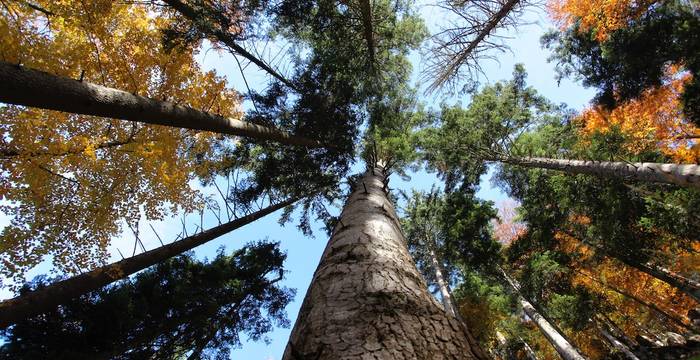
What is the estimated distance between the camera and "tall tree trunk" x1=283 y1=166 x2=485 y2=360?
1.28 metres

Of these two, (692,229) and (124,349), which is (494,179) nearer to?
(692,229)

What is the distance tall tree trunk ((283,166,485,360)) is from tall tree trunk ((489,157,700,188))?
22.8 ft

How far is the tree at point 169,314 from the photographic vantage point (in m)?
7.39

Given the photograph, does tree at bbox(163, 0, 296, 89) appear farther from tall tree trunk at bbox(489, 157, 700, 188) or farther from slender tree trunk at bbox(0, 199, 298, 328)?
tall tree trunk at bbox(489, 157, 700, 188)

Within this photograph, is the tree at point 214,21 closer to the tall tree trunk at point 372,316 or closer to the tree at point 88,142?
the tree at point 88,142

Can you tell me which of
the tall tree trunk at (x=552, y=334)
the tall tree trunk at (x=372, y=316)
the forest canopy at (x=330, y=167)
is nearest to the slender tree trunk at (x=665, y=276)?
the forest canopy at (x=330, y=167)

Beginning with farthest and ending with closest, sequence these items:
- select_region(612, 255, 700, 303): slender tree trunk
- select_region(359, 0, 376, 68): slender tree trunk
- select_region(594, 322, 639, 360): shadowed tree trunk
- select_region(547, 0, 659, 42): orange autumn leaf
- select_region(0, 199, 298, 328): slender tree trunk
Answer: select_region(594, 322, 639, 360): shadowed tree trunk < select_region(612, 255, 700, 303): slender tree trunk < select_region(547, 0, 659, 42): orange autumn leaf < select_region(359, 0, 376, 68): slender tree trunk < select_region(0, 199, 298, 328): slender tree trunk

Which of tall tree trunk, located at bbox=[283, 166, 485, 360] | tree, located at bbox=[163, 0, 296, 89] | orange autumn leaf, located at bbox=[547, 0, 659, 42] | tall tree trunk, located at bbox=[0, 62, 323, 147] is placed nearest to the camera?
tall tree trunk, located at bbox=[283, 166, 485, 360]

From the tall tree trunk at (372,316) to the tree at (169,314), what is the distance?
792 cm

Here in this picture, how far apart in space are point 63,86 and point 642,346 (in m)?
18.6

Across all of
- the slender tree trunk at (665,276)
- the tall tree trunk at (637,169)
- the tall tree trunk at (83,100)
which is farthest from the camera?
the slender tree trunk at (665,276)

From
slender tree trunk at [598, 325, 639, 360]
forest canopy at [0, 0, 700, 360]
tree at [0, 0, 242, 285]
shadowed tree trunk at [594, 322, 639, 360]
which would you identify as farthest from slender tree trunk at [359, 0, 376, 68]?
slender tree trunk at [598, 325, 639, 360]

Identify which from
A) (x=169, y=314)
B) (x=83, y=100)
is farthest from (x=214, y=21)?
(x=169, y=314)

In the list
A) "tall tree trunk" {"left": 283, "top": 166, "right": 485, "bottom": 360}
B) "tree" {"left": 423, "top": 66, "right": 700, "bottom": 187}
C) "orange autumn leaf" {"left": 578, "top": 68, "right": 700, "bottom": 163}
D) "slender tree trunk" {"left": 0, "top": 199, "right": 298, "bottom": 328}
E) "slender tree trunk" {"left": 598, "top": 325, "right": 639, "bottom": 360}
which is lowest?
"slender tree trunk" {"left": 598, "top": 325, "right": 639, "bottom": 360}
